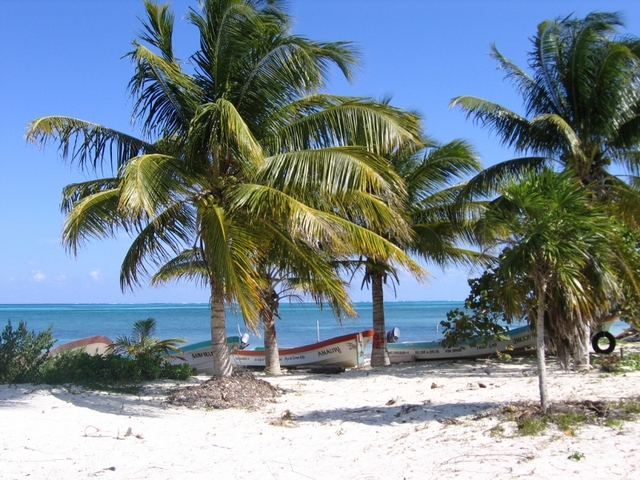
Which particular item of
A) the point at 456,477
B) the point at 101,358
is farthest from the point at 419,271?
the point at 101,358

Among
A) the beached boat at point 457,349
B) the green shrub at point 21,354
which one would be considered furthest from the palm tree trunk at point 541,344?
the green shrub at point 21,354

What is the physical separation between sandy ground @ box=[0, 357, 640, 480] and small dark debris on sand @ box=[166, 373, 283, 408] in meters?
0.26

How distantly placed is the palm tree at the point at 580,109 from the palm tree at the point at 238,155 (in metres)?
3.42

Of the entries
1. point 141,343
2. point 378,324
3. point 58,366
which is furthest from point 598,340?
point 58,366

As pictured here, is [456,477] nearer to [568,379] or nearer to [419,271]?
[419,271]

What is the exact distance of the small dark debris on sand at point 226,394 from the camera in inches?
393

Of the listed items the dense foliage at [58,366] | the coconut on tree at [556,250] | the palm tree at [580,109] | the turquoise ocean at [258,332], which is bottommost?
the turquoise ocean at [258,332]

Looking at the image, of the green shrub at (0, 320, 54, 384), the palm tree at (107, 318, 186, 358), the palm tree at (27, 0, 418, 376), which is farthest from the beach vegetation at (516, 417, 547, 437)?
the palm tree at (107, 318, 186, 358)

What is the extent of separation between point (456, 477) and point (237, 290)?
438 cm

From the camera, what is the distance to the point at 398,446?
682cm

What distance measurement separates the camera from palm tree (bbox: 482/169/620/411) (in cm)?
703

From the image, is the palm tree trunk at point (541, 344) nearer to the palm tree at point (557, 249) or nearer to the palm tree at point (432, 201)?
the palm tree at point (557, 249)

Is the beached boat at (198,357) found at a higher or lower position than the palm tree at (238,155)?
lower

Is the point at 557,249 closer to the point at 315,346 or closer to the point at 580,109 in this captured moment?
the point at 580,109
